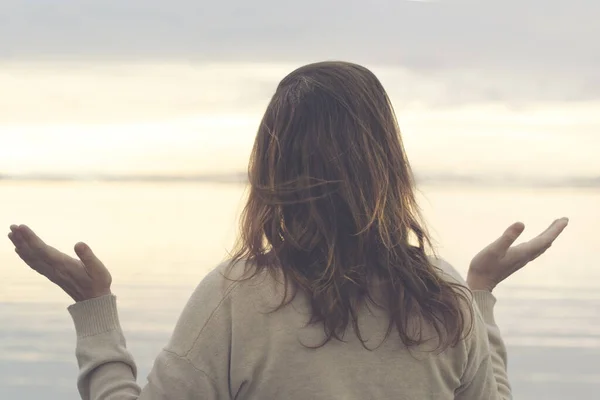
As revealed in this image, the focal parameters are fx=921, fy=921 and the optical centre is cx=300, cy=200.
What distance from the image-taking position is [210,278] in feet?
4.40

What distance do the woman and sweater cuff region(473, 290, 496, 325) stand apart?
17 cm

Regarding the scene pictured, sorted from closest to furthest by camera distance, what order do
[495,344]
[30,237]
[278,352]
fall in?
1. [278,352]
2. [30,237]
3. [495,344]

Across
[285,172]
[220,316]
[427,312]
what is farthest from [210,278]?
[427,312]

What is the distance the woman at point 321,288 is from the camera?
1312 millimetres

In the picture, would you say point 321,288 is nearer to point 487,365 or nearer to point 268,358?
point 268,358

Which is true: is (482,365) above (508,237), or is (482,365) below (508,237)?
below

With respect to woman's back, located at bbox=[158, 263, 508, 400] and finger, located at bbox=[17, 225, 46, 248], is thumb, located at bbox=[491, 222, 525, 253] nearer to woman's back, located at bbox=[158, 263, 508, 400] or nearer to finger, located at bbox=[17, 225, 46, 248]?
woman's back, located at bbox=[158, 263, 508, 400]

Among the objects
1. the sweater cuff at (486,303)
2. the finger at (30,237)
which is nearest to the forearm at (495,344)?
the sweater cuff at (486,303)

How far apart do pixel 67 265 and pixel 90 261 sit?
41 mm

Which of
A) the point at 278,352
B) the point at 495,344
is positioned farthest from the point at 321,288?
the point at 495,344

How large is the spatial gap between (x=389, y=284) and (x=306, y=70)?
36 cm

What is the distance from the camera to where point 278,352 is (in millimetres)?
1300

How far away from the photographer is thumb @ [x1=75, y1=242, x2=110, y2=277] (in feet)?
4.71

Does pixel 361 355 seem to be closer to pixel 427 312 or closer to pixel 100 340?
pixel 427 312
